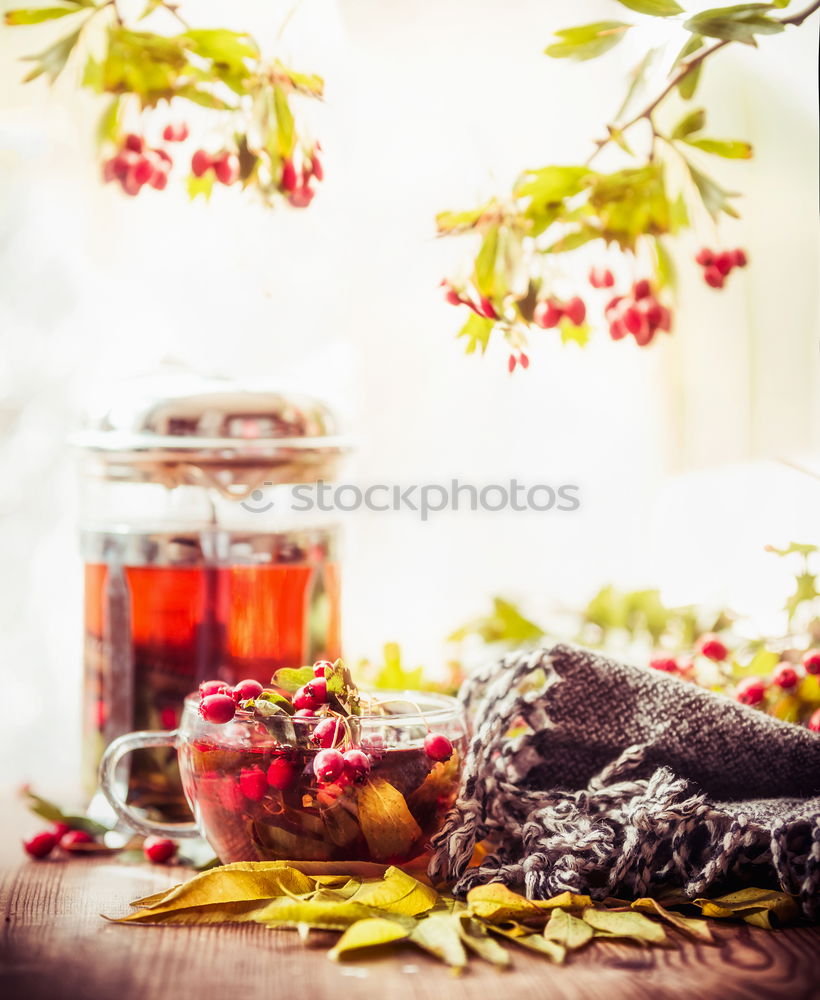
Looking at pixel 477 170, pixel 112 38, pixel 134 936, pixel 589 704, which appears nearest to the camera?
pixel 134 936

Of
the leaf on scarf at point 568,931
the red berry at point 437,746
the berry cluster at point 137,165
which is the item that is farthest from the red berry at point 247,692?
the berry cluster at point 137,165

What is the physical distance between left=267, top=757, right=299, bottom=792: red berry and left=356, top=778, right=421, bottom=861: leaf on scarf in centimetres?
4

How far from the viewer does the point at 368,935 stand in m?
0.53

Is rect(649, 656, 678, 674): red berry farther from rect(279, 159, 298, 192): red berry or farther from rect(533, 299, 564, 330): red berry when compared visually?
rect(279, 159, 298, 192): red berry

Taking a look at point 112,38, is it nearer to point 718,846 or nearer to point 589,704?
point 589,704

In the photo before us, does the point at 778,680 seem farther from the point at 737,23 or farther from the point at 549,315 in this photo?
the point at 737,23

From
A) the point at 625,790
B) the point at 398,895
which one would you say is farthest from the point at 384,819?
the point at 625,790

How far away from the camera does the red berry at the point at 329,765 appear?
22.1 inches

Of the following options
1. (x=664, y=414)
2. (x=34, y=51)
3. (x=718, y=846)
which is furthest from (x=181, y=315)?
(x=718, y=846)

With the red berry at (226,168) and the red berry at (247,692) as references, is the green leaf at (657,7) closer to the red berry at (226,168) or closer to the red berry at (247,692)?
the red berry at (226,168)

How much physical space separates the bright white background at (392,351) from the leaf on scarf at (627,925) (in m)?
0.51

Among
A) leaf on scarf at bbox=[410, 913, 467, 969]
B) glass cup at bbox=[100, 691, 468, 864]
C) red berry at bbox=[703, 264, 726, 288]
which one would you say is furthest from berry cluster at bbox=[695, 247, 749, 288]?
leaf on scarf at bbox=[410, 913, 467, 969]

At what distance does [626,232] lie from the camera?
0.81m

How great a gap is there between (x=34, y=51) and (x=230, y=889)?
88cm
